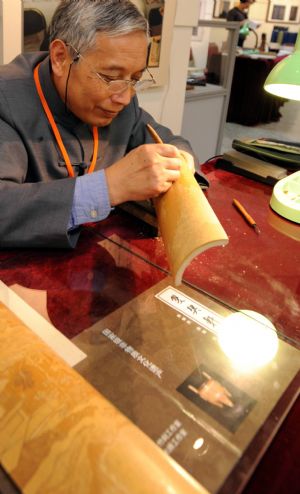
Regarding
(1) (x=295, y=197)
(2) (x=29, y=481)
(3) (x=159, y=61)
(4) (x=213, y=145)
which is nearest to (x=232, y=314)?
(2) (x=29, y=481)

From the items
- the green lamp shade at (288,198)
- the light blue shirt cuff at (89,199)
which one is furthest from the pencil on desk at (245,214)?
the light blue shirt cuff at (89,199)

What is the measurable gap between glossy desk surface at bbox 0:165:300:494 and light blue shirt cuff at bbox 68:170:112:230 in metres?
0.06

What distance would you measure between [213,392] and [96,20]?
88cm

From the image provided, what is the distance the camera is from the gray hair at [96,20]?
997mm

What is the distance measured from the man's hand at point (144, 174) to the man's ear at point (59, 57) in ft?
1.17

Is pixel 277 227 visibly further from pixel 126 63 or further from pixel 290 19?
pixel 290 19

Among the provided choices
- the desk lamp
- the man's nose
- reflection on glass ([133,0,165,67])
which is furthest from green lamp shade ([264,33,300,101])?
reflection on glass ([133,0,165,67])

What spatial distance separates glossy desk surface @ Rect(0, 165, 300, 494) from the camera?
594 mm

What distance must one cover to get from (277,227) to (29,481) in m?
0.92

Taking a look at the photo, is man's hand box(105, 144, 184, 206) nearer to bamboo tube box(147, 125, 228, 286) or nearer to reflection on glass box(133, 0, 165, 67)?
bamboo tube box(147, 125, 228, 286)

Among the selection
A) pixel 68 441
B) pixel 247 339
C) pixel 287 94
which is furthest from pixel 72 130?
pixel 68 441

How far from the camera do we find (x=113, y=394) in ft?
1.92

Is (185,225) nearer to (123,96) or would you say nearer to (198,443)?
(198,443)

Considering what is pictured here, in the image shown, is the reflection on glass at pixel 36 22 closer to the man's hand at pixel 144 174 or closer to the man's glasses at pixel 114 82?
the man's glasses at pixel 114 82
